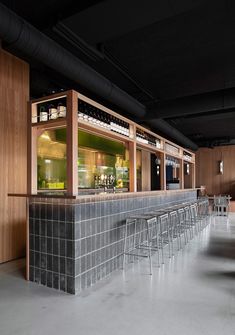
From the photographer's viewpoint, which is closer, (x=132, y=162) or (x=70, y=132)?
(x=70, y=132)

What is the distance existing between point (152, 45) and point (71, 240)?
9.54 feet

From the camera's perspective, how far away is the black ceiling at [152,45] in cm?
285

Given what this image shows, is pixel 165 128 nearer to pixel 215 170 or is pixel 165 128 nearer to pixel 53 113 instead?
pixel 53 113

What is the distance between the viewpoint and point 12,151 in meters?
4.04

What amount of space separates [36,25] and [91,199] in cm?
225

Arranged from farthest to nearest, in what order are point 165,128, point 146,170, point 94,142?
1. point 146,170
2. point 165,128
3. point 94,142

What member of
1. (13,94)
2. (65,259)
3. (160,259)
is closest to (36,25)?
(13,94)

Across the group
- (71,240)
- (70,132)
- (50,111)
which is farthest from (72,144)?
(71,240)

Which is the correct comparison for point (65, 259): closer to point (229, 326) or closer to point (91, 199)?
point (91, 199)

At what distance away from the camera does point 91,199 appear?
2984 millimetres

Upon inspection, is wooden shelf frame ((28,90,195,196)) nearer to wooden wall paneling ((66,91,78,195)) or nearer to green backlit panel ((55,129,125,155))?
wooden wall paneling ((66,91,78,195))

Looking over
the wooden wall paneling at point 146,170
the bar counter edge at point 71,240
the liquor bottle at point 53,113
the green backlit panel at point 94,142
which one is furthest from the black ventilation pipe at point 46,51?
the wooden wall paneling at point 146,170

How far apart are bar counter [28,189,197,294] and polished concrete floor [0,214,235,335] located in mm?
135

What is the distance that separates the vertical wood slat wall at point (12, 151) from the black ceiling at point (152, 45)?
0.43m
